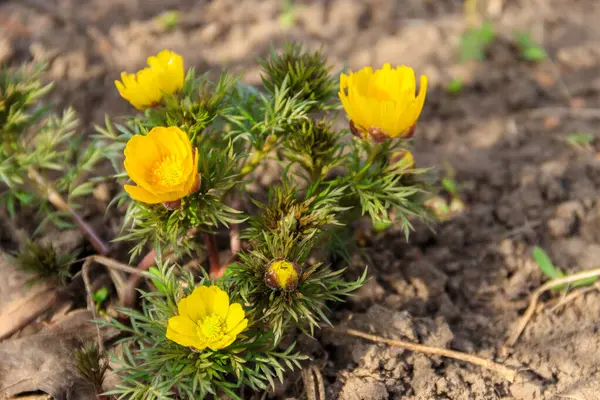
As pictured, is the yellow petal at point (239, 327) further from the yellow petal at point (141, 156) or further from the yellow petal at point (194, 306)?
the yellow petal at point (141, 156)

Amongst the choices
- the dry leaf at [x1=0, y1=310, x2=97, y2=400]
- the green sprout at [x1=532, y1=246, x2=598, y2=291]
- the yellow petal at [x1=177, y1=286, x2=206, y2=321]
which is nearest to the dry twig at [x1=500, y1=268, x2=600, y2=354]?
the green sprout at [x1=532, y1=246, x2=598, y2=291]

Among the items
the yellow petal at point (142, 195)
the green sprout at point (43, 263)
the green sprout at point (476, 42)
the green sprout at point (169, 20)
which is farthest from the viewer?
the green sprout at point (169, 20)

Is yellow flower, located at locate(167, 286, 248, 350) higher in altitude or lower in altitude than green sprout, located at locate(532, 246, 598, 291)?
higher

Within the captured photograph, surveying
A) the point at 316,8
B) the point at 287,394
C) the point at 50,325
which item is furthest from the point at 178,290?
the point at 316,8

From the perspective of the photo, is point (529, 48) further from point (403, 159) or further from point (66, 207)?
point (66, 207)

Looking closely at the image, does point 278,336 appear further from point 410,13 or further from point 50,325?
point 410,13

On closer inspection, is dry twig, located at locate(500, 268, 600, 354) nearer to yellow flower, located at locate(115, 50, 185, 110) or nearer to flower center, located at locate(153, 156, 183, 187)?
flower center, located at locate(153, 156, 183, 187)

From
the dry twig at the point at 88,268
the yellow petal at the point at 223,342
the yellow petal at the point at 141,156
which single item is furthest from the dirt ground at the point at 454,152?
the yellow petal at the point at 141,156

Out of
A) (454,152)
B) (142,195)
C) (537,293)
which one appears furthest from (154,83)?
(454,152)
